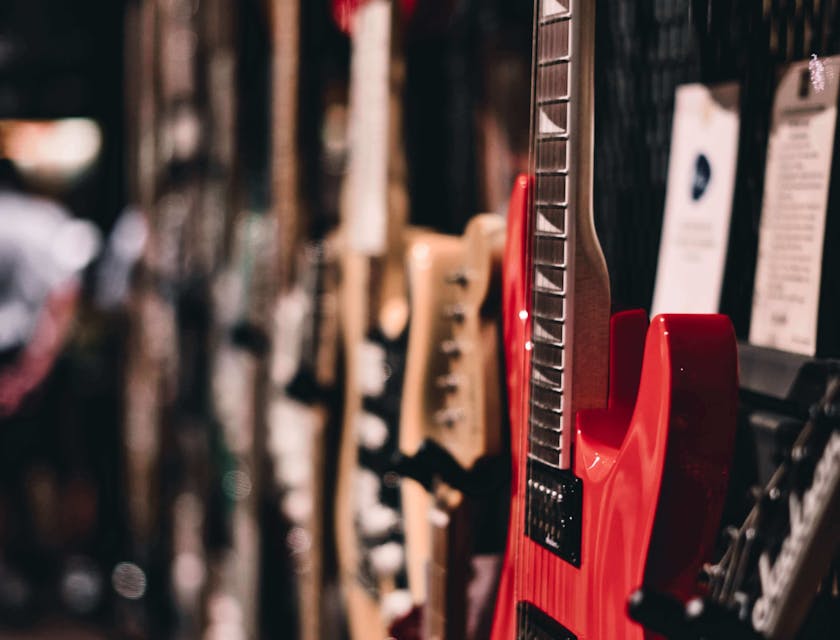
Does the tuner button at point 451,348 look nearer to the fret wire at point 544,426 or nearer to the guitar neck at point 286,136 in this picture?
the fret wire at point 544,426

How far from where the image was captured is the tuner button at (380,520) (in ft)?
4.08

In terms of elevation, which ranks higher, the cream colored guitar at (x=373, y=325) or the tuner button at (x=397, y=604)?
the cream colored guitar at (x=373, y=325)

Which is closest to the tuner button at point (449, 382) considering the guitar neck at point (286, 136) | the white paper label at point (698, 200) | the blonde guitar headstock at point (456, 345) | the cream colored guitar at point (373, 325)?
the blonde guitar headstock at point (456, 345)

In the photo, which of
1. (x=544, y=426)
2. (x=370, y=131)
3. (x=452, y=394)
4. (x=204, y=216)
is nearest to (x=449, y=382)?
(x=452, y=394)

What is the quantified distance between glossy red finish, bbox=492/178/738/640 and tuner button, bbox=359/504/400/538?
1.54 ft

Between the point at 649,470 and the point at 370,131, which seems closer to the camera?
the point at 649,470

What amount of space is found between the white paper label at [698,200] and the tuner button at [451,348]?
0.22 metres

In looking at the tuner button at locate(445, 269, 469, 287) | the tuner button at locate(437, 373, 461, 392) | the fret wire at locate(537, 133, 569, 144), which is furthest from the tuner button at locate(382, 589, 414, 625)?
the fret wire at locate(537, 133, 569, 144)

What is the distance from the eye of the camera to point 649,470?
65 centimetres

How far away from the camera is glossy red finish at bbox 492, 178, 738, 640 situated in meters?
0.64

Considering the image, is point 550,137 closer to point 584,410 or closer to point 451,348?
point 584,410

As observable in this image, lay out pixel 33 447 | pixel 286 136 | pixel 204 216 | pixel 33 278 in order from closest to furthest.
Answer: pixel 286 136 < pixel 204 216 < pixel 33 447 < pixel 33 278

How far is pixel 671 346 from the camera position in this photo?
63cm

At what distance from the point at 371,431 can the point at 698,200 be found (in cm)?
56
